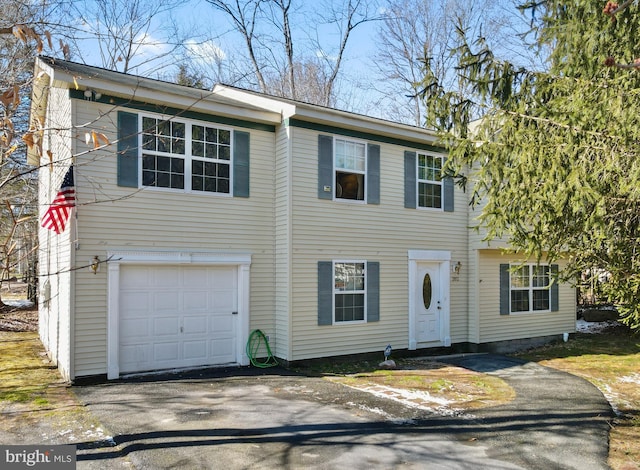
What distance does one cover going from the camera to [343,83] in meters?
26.0

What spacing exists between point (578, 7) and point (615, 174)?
8.25 ft

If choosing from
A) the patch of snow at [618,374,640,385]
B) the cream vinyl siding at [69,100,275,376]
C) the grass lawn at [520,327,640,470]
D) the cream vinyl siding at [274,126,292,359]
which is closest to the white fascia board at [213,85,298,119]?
the cream vinyl siding at [274,126,292,359]

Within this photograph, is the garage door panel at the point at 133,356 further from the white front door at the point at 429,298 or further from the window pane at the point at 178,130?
the white front door at the point at 429,298

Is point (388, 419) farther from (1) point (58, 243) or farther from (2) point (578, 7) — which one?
(1) point (58, 243)

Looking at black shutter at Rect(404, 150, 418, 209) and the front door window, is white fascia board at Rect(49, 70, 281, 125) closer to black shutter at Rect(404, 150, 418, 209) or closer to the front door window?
black shutter at Rect(404, 150, 418, 209)

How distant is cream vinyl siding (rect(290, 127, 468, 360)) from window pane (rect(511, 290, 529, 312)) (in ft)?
5.73

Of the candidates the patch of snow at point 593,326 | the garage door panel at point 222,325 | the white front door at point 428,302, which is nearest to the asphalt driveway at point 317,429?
the garage door panel at point 222,325

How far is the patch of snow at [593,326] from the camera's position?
1731 cm

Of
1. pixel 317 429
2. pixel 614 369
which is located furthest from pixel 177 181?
pixel 614 369

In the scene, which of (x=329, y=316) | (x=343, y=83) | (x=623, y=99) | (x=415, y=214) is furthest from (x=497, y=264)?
(x=343, y=83)

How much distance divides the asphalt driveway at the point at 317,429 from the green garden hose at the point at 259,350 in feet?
3.97

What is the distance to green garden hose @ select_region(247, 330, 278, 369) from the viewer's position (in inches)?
403

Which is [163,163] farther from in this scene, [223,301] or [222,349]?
[222,349]

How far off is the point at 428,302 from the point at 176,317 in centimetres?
623
